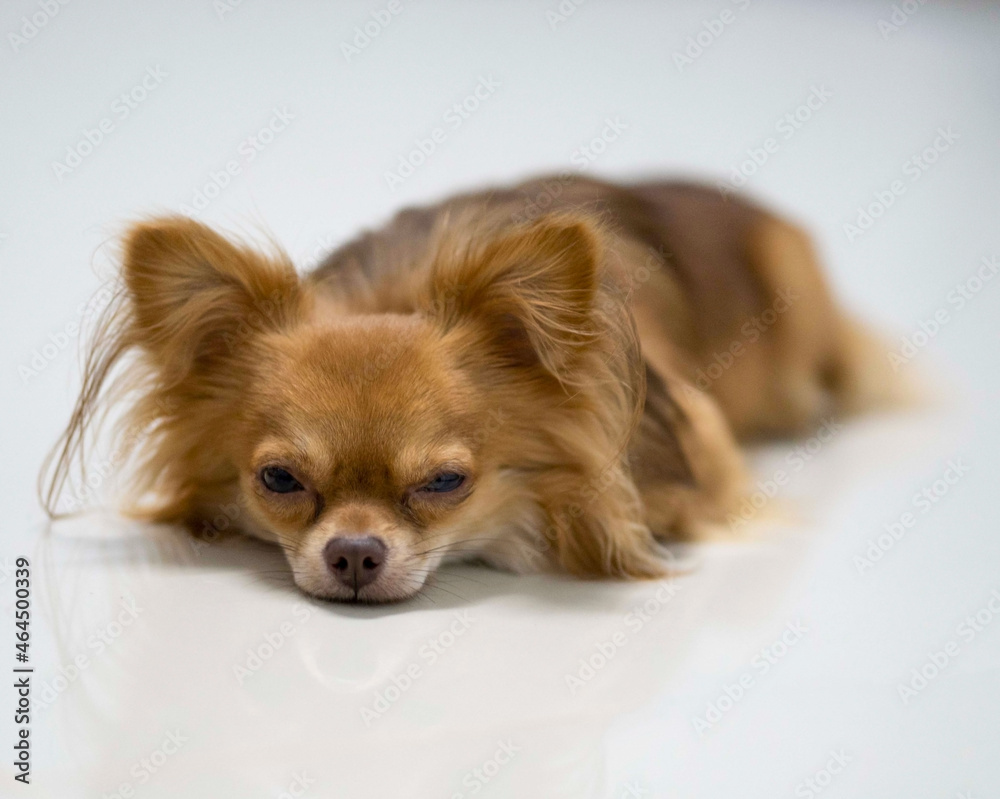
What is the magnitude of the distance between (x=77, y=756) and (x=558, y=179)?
2523mm

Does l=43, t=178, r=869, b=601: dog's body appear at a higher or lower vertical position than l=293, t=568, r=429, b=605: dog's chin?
higher

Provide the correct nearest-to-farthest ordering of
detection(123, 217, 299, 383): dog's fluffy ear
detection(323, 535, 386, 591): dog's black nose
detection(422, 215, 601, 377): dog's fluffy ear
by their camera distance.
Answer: detection(323, 535, 386, 591): dog's black nose → detection(422, 215, 601, 377): dog's fluffy ear → detection(123, 217, 299, 383): dog's fluffy ear

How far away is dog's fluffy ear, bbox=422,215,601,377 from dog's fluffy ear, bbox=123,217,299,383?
0.44 metres

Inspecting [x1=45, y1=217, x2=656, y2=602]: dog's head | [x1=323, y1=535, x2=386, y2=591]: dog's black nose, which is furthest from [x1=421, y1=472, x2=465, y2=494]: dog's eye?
[x1=323, y1=535, x2=386, y2=591]: dog's black nose

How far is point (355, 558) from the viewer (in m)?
2.69

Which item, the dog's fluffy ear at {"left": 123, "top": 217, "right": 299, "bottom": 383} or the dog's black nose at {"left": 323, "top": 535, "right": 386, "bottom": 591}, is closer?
the dog's black nose at {"left": 323, "top": 535, "right": 386, "bottom": 591}

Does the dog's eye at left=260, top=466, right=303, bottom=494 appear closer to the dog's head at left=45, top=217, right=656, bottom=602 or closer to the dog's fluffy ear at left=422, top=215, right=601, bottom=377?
the dog's head at left=45, top=217, right=656, bottom=602

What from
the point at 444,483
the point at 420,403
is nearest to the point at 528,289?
the point at 420,403

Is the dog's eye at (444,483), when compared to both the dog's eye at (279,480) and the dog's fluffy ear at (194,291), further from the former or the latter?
the dog's fluffy ear at (194,291)

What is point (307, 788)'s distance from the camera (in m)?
2.11

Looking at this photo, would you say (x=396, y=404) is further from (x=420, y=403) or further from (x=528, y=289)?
(x=528, y=289)

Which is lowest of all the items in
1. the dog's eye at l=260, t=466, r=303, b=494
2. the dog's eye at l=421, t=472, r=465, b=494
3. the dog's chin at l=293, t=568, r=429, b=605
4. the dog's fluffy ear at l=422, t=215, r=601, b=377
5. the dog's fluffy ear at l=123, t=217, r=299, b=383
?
the dog's chin at l=293, t=568, r=429, b=605

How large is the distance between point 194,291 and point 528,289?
90cm

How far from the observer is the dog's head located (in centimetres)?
274
